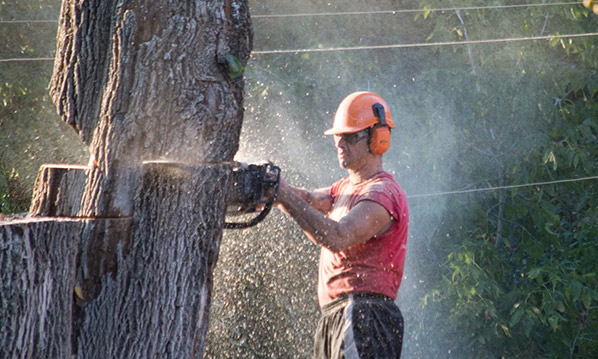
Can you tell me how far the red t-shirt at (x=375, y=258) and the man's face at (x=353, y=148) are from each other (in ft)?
0.55

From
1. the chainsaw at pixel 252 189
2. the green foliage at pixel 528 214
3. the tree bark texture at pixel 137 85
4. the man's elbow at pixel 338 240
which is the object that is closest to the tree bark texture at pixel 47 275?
the tree bark texture at pixel 137 85

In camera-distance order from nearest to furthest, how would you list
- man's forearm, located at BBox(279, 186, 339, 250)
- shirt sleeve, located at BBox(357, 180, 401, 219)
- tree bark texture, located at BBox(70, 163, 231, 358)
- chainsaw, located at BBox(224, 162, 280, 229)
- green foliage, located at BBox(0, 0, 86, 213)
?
tree bark texture, located at BBox(70, 163, 231, 358), chainsaw, located at BBox(224, 162, 280, 229), man's forearm, located at BBox(279, 186, 339, 250), shirt sleeve, located at BBox(357, 180, 401, 219), green foliage, located at BBox(0, 0, 86, 213)

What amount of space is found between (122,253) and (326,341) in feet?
4.34

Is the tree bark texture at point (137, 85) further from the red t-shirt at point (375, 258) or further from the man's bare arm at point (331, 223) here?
the red t-shirt at point (375, 258)

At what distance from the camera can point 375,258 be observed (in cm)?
334

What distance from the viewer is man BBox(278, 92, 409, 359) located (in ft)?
10.5

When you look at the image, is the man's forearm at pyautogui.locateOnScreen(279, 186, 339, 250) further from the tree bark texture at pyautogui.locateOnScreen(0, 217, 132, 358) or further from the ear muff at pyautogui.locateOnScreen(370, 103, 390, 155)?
the tree bark texture at pyautogui.locateOnScreen(0, 217, 132, 358)

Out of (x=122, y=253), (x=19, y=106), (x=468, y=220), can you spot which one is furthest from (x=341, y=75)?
(x=122, y=253)

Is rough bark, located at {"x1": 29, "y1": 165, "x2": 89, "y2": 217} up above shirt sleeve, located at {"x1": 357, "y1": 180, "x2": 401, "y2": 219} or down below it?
above

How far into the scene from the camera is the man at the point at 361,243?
319 cm

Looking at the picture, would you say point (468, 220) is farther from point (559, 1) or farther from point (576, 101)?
point (559, 1)

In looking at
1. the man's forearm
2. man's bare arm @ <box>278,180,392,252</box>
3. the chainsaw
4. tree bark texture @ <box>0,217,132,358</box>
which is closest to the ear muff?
man's bare arm @ <box>278,180,392,252</box>

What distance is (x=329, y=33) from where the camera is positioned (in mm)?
8789

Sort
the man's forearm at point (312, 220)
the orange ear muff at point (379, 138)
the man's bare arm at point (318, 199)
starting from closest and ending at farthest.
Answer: the man's forearm at point (312, 220)
the orange ear muff at point (379, 138)
the man's bare arm at point (318, 199)
